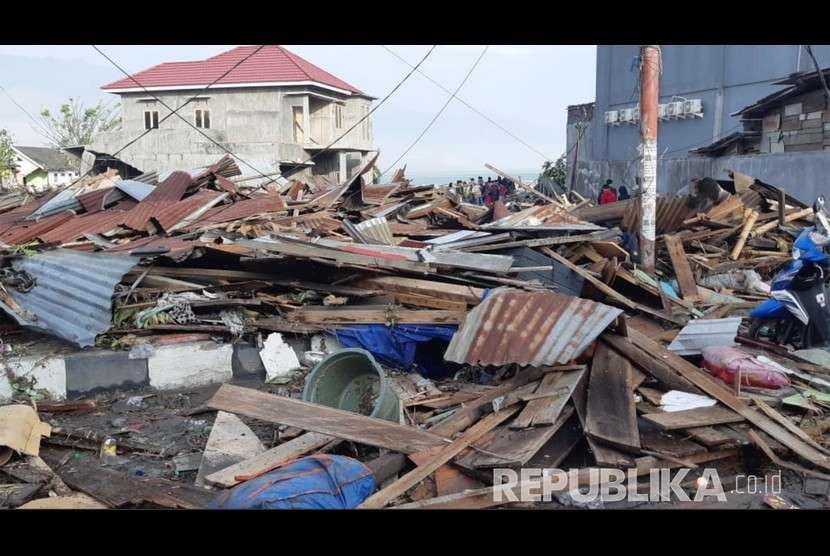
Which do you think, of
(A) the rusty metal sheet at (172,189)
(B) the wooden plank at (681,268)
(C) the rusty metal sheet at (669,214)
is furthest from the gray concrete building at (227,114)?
(B) the wooden plank at (681,268)

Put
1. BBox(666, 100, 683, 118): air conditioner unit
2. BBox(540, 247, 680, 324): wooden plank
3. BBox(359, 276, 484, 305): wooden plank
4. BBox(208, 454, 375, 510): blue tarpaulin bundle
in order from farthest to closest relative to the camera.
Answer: BBox(666, 100, 683, 118): air conditioner unit
BBox(540, 247, 680, 324): wooden plank
BBox(359, 276, 484, 305): wooden plank
BBox(208, 454, 375, 510): blue tarpaulin bundle

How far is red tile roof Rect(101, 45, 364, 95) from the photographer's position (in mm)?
29328

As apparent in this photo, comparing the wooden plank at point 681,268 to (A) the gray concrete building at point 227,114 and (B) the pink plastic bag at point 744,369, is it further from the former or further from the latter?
(A) the gray concrete building at point 227,114

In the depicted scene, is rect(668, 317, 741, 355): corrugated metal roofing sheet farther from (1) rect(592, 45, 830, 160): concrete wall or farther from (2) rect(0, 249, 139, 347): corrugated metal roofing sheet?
(1) rect(592, 45, 830, 160): concrete wall

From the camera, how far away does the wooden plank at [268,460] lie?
4661 mm

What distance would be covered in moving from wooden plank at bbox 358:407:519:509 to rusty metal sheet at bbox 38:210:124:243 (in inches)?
242

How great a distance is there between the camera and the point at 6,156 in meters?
39.7

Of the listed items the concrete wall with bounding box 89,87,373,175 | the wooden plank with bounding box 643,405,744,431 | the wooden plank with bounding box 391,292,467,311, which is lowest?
the wooden plank with bounding box 643,405,744,431

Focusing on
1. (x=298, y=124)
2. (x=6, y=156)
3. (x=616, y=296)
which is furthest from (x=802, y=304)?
(x=6, y=156)

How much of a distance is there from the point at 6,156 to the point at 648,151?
40.2 metres

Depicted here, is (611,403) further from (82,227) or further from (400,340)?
(82,227)

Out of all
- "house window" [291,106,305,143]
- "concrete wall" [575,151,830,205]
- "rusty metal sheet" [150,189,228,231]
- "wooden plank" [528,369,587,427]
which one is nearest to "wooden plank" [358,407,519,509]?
"wooden plank" [528,369,587,427]
